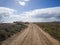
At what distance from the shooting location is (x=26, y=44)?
14570 mm

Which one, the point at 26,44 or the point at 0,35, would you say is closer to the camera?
the point at 26,44

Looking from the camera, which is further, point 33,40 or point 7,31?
point 7,31

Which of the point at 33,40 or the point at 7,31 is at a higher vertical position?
the point at 7,31

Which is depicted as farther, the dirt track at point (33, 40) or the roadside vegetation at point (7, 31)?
the roadside vegetation at point (7, 31)

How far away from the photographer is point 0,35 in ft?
64.3

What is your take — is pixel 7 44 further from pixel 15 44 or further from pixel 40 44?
pixel 40 44

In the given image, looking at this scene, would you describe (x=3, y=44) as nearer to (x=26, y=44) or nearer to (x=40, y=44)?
(x=26, y=44)

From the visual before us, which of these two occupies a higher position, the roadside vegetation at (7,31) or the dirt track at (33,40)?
the roadside vegetation at (7,31)

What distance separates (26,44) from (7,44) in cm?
229

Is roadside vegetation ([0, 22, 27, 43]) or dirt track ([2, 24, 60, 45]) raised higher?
roadside vegetation ([0, 22, 27, 43])

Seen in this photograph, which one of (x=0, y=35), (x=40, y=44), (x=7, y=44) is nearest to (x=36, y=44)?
(x=40, y=44)

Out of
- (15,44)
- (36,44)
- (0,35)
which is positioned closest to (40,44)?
(36,44)

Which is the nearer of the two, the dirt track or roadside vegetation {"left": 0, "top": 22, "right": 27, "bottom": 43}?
the dirt track

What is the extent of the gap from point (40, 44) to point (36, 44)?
497 millimetres
